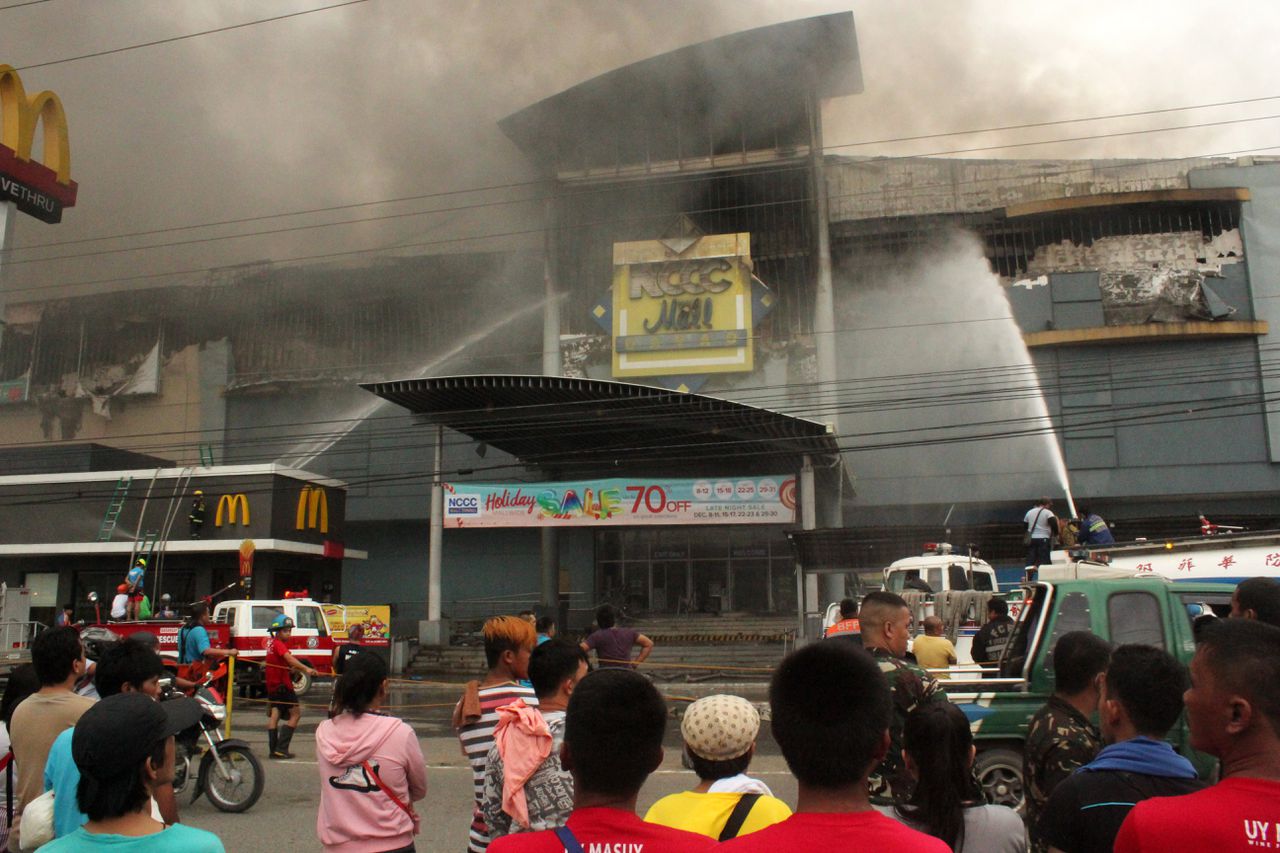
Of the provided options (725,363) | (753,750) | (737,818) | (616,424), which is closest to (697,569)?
(725,363)

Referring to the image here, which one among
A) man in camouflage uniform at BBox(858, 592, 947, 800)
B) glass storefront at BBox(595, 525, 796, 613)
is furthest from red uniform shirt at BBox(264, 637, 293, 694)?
glass storefront at BBox(595, 525, 796, 613)

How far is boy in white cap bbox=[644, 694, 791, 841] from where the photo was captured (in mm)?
2680

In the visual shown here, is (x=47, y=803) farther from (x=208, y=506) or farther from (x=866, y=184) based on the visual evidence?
(x=866, y=184)

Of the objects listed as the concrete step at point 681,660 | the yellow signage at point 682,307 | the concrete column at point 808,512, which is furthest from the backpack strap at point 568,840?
the yellow signage at point 682,307

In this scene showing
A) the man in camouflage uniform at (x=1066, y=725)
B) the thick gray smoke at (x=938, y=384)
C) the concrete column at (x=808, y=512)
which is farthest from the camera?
the thick gray smoke at (x=938, y=384)

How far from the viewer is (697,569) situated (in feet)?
105

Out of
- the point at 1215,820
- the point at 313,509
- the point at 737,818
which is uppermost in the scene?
the point at 313,509

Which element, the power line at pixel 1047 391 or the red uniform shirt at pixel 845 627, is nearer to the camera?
the red uniform shirt at pixel 845 627

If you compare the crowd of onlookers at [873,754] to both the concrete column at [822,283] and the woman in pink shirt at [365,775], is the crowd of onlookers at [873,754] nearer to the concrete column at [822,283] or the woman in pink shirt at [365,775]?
the woman in pink shirt at [365,775]

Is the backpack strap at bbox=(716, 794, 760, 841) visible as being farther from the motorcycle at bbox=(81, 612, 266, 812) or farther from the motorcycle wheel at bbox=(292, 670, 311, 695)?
the motorcycle wheel at bbox=(292, 670, 311, 695)

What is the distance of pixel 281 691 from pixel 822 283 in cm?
2495

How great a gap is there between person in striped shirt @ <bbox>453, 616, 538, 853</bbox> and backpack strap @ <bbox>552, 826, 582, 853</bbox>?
1.64 m

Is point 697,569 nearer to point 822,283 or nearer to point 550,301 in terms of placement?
point 822,283

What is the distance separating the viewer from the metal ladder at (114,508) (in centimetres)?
2959
